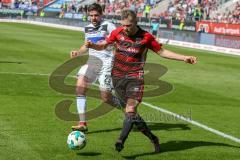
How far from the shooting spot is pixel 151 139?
335 inches

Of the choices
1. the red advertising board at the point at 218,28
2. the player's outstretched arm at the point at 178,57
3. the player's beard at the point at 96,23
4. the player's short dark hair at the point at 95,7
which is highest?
the player's short dark hair at the point at 95,7

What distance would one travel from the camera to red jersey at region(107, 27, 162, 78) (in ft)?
27.3

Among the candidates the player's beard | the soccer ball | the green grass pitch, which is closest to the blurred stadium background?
the green grass pitch

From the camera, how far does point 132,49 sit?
8.35m

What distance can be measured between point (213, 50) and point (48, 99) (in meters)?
28.1

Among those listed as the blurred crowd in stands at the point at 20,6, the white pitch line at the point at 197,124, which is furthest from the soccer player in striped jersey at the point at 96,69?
the blurred crowd in stands at the point at 20,6

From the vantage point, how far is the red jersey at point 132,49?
8.34m

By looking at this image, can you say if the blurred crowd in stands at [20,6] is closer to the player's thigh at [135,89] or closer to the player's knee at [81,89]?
the player's knee at [81,89]

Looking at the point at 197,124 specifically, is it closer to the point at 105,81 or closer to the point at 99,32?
the point at 105,81

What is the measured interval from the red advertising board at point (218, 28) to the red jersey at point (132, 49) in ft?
109

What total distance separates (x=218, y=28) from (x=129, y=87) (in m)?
36.1

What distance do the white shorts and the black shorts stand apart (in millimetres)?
1158

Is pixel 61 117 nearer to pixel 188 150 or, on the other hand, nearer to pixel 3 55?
pixel 188 150

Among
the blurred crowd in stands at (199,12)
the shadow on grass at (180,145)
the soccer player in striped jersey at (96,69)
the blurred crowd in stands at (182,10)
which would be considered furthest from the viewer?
the blurred crowd in stands at (182,10)
